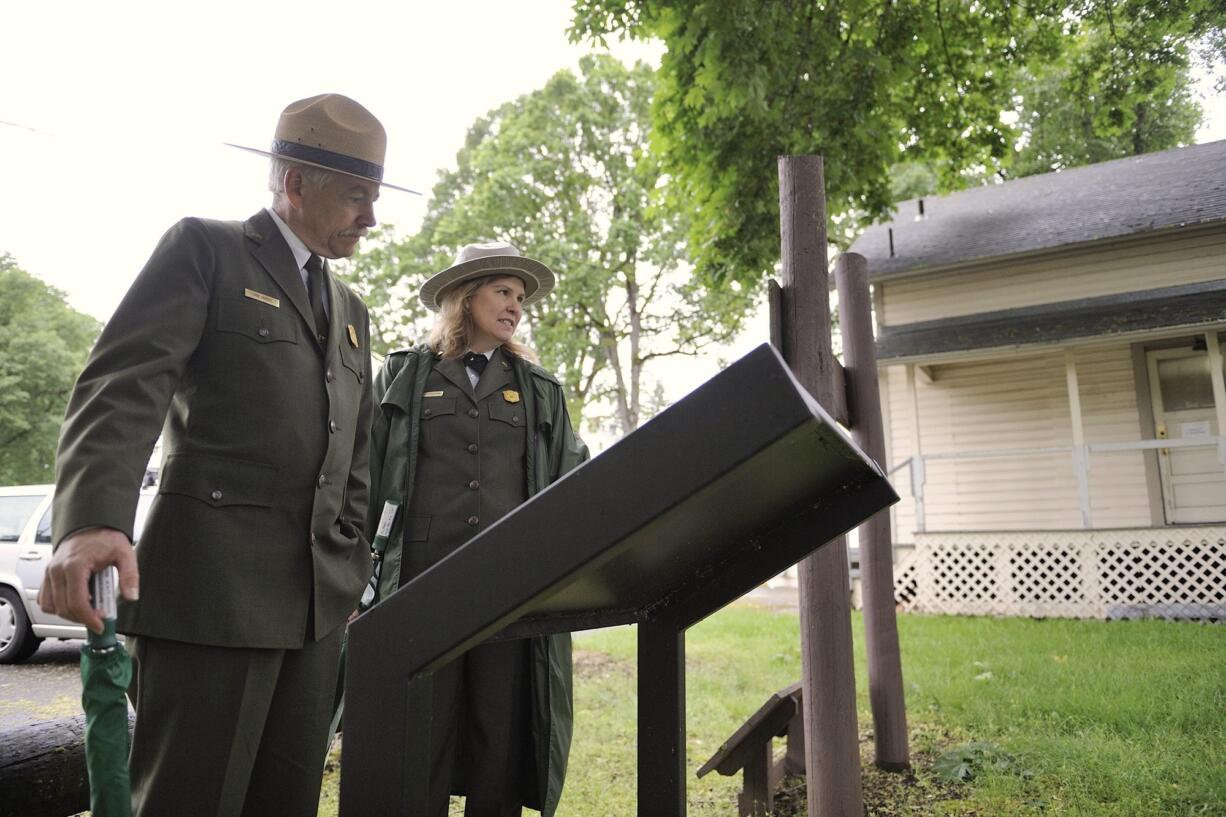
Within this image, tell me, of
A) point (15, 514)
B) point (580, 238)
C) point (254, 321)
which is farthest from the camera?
point (580, 238)

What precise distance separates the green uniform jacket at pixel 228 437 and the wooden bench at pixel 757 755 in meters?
1.86

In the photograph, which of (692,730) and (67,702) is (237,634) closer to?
(692,730)

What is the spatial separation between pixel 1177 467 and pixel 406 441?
36.7 feet

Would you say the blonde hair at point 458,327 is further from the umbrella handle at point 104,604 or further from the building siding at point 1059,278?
the building siding at point 1059,278

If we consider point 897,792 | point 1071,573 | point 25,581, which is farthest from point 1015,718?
point 25,581

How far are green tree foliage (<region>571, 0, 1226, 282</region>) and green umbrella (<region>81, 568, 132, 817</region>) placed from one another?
17.0ft

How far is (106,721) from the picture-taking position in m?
1.08

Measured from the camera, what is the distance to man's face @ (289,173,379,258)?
78.0 inches

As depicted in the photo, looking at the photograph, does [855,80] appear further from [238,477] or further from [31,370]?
[31,370]

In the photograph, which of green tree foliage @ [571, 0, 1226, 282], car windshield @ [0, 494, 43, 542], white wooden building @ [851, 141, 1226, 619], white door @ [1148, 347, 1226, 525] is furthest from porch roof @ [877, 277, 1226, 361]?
car windshield @ [0, 494, 43, 542]

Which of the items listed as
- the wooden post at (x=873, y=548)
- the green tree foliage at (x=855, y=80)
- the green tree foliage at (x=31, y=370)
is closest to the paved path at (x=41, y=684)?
the wooden post at (x=873, y=548)

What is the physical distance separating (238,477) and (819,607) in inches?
87.9

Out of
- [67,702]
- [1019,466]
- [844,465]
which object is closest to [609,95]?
[1019,466]

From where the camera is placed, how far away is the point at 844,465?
3.51 ft
